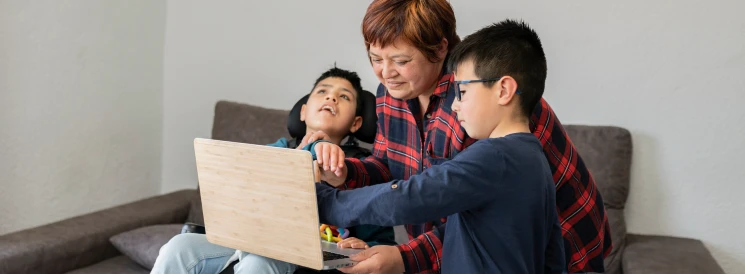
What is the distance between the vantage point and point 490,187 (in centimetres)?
129

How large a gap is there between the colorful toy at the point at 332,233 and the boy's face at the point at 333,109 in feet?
1.21

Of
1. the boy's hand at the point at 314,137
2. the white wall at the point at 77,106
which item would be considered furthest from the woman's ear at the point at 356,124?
the white wall at the point at 77,106

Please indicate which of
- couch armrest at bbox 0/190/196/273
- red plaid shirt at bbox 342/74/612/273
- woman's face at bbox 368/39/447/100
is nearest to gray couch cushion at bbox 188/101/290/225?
couch armrest at bbox 0/190/196/273

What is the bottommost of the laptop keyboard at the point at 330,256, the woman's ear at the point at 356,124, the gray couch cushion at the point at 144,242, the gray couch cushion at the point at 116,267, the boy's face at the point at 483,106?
the gray couch cushion at the point at 116,267

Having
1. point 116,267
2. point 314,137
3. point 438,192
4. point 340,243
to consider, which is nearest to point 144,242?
point 116,267

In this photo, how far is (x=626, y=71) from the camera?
249 cm

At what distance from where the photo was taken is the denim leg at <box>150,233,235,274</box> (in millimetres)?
1645

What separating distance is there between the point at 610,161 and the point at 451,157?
3.12 feet

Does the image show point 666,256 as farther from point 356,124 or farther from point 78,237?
point 78,237

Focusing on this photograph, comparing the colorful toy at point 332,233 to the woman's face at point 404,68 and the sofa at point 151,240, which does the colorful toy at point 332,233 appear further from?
the sofa at point 151,240

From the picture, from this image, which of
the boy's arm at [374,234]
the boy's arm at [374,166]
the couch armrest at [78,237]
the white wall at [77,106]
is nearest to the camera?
the boy's arm at [374,166]

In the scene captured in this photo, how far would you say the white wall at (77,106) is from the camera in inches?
103

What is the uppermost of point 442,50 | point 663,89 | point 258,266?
point 442,50

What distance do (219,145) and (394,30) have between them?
455mm
